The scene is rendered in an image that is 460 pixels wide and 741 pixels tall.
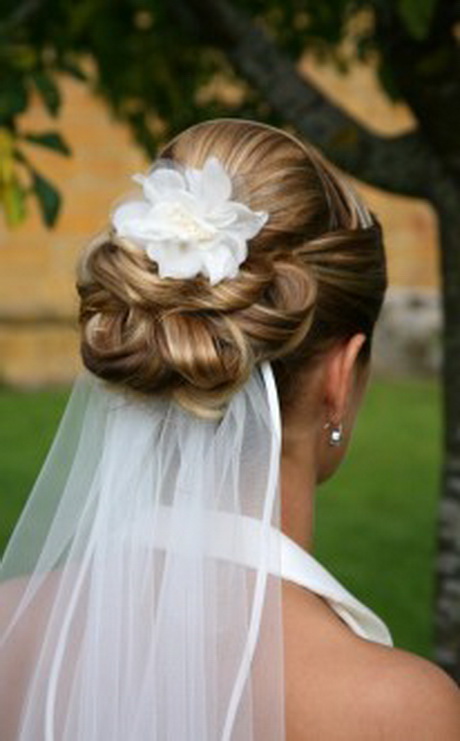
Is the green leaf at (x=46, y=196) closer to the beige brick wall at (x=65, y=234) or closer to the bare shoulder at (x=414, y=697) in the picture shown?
the bare shoulder at (x=414, y=697)

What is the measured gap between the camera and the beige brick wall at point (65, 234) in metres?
12.8

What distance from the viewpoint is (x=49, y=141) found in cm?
A: 415

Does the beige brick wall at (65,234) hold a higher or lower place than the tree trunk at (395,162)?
lower

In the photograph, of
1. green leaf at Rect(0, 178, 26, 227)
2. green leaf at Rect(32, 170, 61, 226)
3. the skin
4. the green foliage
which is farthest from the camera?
the green foliage

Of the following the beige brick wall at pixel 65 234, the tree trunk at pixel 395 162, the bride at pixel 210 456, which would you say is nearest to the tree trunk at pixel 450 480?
the tree trunk at pixel 395 162

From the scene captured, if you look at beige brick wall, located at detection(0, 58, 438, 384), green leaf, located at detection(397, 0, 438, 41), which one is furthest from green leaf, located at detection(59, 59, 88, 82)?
beige brick wall, located at detection(0, 58, 438, 384)

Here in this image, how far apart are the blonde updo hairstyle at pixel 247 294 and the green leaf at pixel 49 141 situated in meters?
1.91

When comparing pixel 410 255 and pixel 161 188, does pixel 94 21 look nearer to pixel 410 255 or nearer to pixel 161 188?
pixel 161 188

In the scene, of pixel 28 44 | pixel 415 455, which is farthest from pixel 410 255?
pixel 28 44

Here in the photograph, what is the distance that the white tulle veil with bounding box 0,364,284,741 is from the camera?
2143 millimetres

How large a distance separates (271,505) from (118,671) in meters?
0.27

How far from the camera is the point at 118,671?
220 cm

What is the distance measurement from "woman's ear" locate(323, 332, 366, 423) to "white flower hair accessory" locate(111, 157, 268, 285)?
170 mm

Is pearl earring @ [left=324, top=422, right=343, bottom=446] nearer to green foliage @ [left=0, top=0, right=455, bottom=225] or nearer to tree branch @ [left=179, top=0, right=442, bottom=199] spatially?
green foliage @ [left=0, top=0, right=455, bottom=225]
